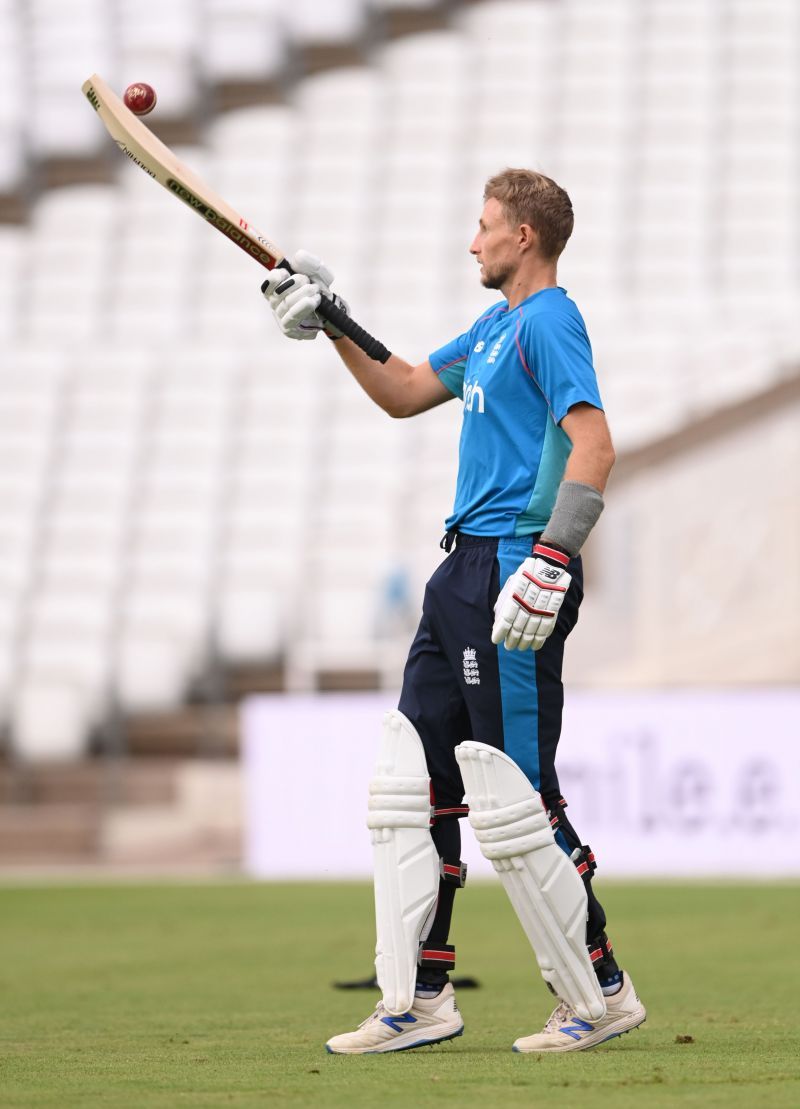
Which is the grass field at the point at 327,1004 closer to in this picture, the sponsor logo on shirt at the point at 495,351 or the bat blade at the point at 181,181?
the sponsor logo on shirt at the point at 495,351

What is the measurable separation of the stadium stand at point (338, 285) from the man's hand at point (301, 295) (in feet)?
30.1

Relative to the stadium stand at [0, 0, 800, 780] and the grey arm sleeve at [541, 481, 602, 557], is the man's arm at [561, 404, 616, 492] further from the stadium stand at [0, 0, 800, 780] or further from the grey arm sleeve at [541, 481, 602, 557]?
the stadium stand at [0, 0, 800, 780]

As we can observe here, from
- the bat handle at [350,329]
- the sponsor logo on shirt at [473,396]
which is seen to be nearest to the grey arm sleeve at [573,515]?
the sponsor logo on shirt at [473,396]

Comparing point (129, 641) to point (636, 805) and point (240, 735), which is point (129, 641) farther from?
point (636, 805)

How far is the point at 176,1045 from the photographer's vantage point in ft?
13.1

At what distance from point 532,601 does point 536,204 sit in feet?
2.76

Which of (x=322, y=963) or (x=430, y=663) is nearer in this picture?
(x=430, y=663)

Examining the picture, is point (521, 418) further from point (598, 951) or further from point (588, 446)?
point (598, 951)

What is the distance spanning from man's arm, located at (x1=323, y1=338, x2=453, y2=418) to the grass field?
53.1 inches

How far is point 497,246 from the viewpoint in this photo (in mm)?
3871

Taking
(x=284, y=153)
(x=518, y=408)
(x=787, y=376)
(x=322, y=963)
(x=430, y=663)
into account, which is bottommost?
(x=322, y=963)

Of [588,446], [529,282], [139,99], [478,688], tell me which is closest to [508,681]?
[478,688]

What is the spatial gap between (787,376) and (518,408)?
9199 millimetres

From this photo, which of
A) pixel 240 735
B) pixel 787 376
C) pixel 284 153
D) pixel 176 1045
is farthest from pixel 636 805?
pixel 284 153
